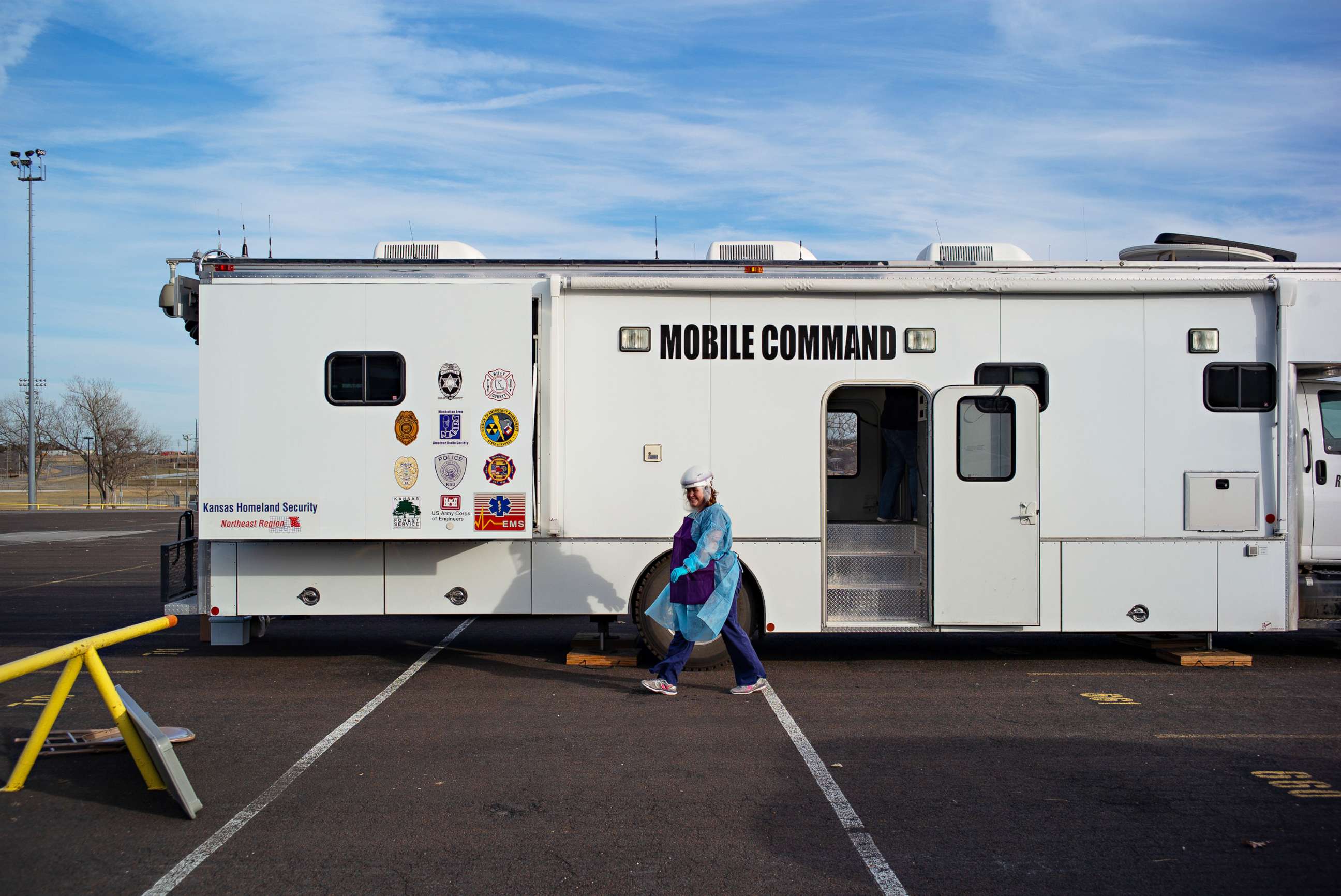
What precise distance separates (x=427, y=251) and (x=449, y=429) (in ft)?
5.50

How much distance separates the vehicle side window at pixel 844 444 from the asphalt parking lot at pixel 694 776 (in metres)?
1.73

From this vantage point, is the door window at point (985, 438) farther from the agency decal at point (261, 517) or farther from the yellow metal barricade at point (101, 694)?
the yellow metal barricade at point (101, 694)

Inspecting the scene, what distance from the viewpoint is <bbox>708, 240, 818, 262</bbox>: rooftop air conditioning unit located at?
8352 millimetres

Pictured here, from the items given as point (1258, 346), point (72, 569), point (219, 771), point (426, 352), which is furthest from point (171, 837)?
point (72, 569)

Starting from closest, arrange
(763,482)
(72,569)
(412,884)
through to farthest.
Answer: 1. (412,884)
2. (763,482)
3. (72,569)

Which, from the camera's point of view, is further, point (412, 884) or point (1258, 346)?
point (1258, 346)

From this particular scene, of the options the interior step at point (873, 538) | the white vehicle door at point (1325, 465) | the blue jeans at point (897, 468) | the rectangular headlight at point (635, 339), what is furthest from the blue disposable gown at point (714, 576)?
the white vehicle door at point (1325, 465)

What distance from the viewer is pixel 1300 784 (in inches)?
213

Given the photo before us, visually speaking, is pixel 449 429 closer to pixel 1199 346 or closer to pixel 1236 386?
pixel 1199 346

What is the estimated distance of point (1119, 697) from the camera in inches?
287

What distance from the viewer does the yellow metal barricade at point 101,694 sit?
5.05 m

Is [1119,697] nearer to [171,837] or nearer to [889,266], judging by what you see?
[889,266]

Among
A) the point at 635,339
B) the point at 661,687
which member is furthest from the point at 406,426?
the point at 661,687

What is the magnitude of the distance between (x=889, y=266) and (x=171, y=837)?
6250 mm
